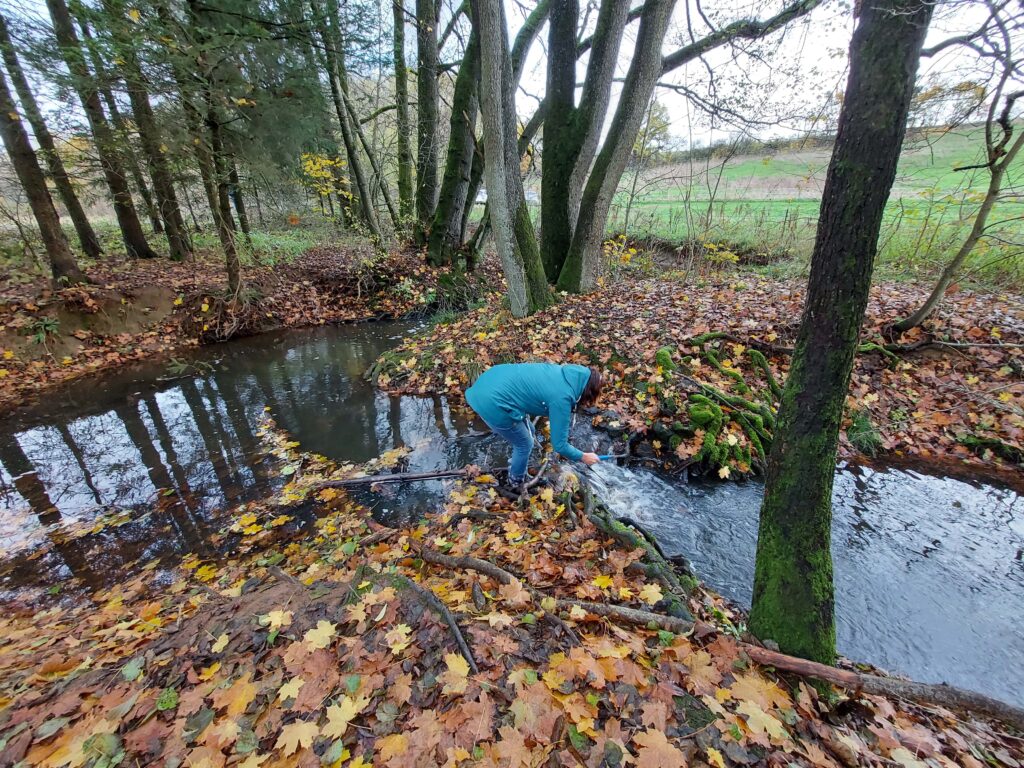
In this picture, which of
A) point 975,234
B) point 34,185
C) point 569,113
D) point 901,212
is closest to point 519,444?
point 975,234

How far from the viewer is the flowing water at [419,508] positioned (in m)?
3.61

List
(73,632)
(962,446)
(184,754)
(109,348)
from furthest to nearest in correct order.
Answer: (109,348) < (962,446) < (73,632) < (184,754)

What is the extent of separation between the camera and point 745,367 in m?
6.84

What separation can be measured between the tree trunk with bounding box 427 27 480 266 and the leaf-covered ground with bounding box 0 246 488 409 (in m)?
0.89

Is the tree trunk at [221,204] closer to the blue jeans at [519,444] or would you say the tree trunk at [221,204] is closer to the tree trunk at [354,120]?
the tree trunk at [354,120]

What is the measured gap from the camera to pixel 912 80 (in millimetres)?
1771

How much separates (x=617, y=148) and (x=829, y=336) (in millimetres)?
7718

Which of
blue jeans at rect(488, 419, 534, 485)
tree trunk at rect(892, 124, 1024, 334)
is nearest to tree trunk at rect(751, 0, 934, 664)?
blue jeans at rect(488, 419, 534, 485)

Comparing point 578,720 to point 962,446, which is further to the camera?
point 962,446

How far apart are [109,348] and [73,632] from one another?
836 cm

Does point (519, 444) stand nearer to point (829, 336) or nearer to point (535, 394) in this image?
point (535, 394)

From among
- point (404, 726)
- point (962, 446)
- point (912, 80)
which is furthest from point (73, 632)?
point (962, 446)

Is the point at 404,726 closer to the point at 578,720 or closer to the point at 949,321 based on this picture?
the point at 578,720

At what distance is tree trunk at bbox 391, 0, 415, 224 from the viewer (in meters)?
12.6
